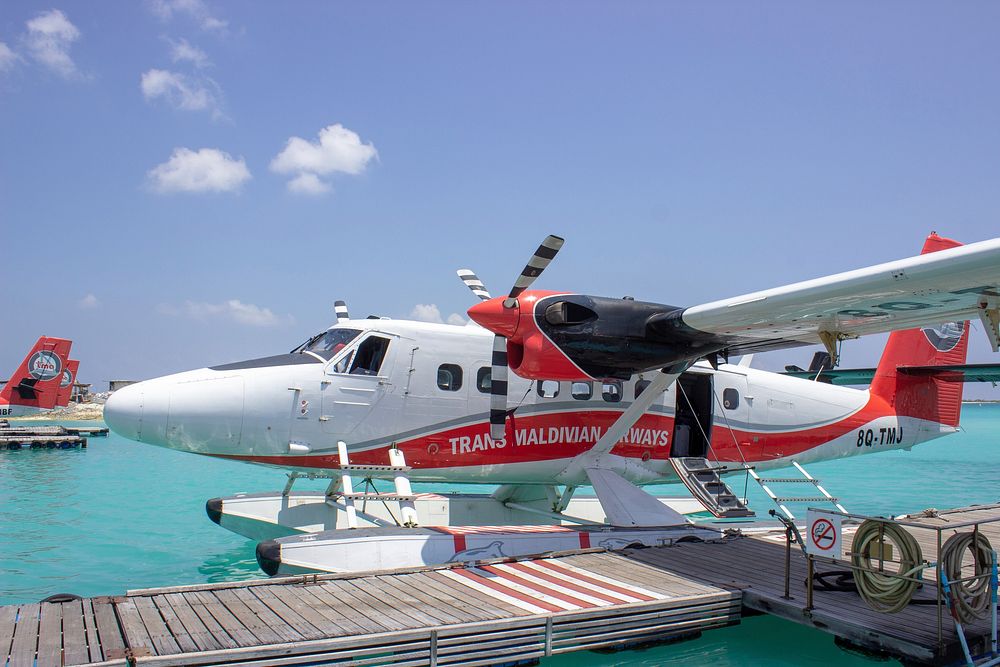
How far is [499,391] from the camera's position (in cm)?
899

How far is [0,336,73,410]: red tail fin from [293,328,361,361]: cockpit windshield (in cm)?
3712

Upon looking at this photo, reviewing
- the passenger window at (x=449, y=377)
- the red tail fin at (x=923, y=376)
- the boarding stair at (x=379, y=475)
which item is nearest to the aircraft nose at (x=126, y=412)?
the boarding stair at (x=379, y=475)

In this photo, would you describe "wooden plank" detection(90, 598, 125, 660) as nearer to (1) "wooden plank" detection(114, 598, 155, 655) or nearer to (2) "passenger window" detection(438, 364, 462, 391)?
(1) "wooden plank" detection(114, 598, 155, 655)

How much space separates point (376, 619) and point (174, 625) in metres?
1.49

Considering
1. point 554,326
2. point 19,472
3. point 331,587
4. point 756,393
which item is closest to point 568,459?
point 554,326

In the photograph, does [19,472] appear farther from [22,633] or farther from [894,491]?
[894,491]

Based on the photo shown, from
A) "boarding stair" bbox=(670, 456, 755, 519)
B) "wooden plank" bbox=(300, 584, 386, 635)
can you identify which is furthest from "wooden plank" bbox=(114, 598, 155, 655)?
"boarding stair" bbox=(670, 456, 755, 519)

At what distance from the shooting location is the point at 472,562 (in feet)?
24.6

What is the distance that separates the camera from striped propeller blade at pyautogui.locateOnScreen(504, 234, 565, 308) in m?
8.20

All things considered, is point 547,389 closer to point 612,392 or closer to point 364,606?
point 612,392

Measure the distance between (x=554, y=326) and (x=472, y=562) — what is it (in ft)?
9.42

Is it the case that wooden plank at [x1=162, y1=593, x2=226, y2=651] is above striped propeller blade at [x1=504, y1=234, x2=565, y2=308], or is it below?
below

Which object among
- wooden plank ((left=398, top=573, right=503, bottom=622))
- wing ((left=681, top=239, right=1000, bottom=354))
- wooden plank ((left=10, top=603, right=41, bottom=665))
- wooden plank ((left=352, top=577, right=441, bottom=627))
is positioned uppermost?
wing ((left=681, top=239, right=1000, bottom=354))

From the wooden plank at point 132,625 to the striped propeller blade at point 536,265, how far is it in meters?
4.93
